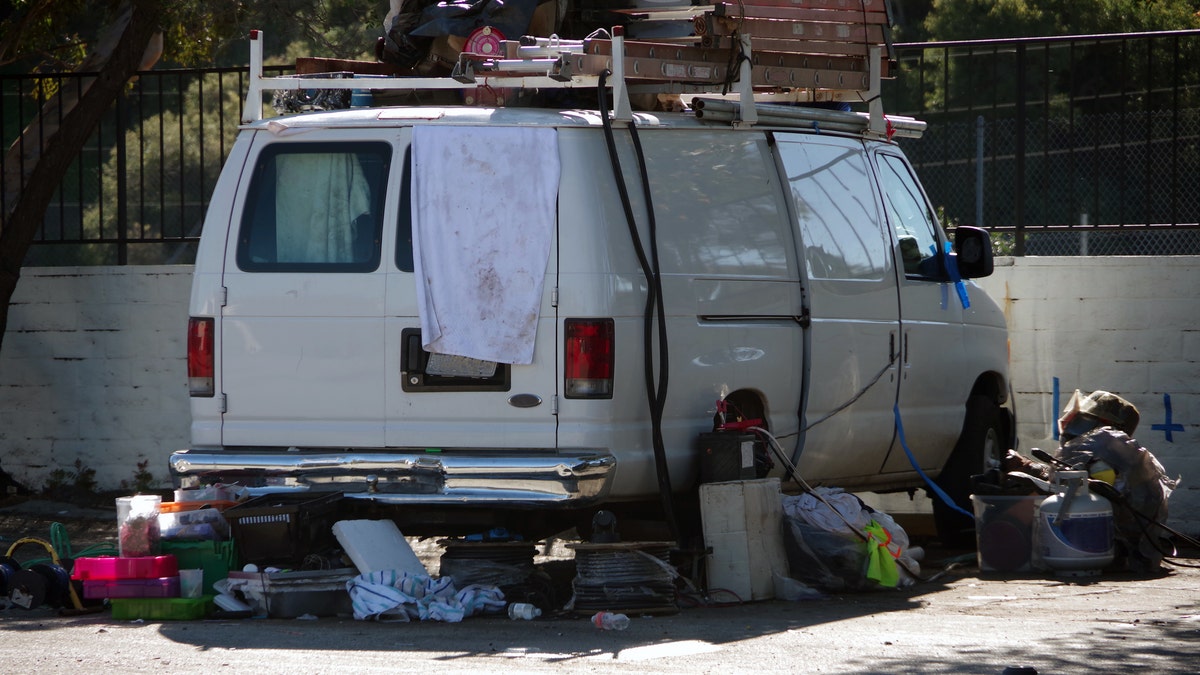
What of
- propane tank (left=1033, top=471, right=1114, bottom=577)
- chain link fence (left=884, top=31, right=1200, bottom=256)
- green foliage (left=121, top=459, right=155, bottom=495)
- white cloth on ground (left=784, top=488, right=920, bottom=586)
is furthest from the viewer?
green foliage (left=121, top=459, right=155, bottom=495)

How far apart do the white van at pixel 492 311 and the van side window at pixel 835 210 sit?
14 centimetres

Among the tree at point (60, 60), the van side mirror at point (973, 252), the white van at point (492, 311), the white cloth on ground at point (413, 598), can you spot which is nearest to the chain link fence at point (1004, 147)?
the tree at point (60, 60)

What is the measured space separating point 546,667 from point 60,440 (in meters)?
6.85

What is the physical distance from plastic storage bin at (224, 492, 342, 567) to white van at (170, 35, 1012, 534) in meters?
0.13

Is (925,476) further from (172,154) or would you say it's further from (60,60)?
(172,154)

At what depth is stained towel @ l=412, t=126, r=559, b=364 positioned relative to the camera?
21.6ft

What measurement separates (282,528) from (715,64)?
9.33ft

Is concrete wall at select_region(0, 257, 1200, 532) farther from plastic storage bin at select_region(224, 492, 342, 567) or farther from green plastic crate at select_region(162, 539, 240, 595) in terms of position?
plastic storage bin at select_region(224, 492, 342, 567)

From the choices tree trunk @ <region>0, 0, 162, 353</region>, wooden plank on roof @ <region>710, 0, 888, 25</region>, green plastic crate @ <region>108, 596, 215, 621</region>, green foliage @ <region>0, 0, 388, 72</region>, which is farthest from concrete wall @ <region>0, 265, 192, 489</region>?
wooden plank on roof @ <region>710, 0, 888, 25</region>

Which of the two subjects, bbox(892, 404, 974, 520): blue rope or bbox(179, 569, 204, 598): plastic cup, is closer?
bbox(179, 569, 204, 598): plastic cup

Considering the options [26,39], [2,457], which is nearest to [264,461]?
[2,457]

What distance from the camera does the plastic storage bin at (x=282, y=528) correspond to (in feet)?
21.8

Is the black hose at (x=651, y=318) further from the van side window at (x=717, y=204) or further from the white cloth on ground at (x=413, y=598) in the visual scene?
Result: the white cloth on ground at (x=413, y=598)

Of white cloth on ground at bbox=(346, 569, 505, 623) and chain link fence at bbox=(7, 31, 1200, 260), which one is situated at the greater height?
chain link fence at bbox=(7, 31, 1200, 260)
